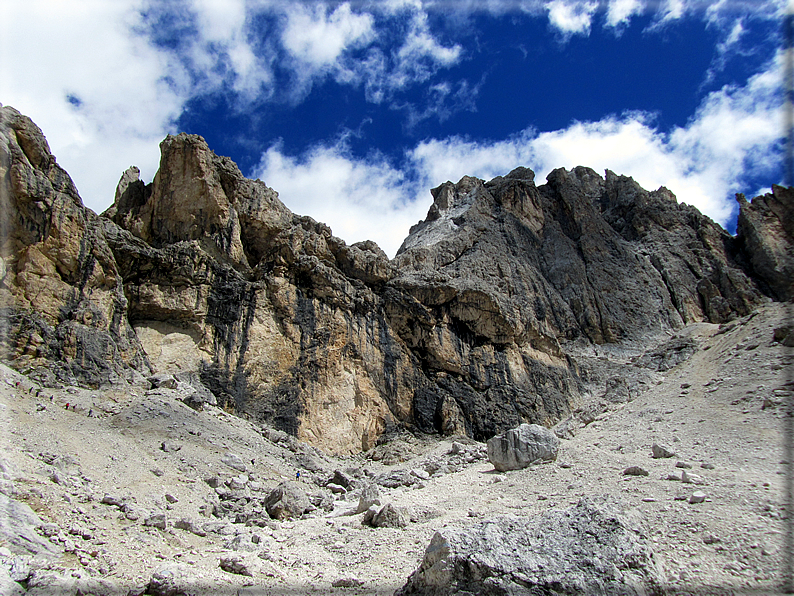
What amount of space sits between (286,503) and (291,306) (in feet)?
57.0

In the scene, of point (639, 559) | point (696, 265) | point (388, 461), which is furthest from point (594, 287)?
point (639, 559)

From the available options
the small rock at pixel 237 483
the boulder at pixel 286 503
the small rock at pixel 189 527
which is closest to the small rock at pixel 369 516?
the boulder at pixel 286 503

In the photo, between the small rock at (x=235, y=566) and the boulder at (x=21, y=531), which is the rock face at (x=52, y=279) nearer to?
the boulder at (x=21, y=531)

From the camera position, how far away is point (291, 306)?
30.2 metres

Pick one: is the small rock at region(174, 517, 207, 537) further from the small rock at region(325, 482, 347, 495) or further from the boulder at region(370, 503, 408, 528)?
the small rock at region(325, 482, 347, 495)

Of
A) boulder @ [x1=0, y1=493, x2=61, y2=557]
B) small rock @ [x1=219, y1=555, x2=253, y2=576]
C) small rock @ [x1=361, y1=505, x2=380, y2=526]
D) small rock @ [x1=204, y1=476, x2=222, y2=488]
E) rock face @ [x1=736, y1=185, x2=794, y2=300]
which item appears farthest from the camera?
rock face @ [x1=736, y1=185, x2=794, y2=300]

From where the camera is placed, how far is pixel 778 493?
9547 millimetres

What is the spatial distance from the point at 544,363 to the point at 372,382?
51.2 feet

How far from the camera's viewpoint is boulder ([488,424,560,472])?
16.3 meters

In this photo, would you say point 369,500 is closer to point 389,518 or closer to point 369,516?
point 369,516

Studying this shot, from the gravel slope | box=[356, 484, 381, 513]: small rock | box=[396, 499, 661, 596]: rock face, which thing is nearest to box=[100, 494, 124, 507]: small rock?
the gravel slope

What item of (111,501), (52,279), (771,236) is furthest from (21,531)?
(771,236)

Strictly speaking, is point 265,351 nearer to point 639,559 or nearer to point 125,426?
point 125,426

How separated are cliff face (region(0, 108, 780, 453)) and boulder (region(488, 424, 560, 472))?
42.7 ft
